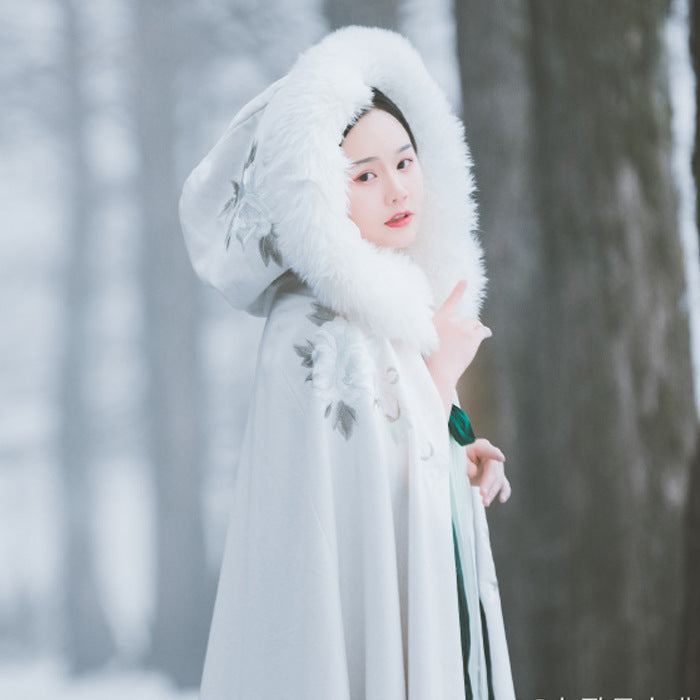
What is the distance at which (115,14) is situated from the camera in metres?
1.72

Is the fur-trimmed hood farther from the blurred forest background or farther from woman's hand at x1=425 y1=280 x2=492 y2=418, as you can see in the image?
the blurred forest background

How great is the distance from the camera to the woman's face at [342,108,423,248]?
93 cm

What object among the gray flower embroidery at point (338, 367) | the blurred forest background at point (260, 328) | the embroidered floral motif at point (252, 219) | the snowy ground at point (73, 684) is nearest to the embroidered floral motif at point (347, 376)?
the gray flower embroidery at point (338, 367)

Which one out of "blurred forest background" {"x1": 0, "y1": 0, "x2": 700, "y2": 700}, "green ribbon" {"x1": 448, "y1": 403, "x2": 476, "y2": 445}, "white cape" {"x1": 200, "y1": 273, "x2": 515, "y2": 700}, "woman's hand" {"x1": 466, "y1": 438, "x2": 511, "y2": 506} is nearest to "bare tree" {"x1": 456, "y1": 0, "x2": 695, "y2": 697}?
"blurred forest background" {"x1": 0, "y1": 0, "x2": 700, "y2": 700}

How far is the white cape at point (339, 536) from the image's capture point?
825mm

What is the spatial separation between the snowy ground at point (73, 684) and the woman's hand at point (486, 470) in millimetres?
989

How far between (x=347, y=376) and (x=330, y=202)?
200mm

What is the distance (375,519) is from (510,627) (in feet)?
2.97

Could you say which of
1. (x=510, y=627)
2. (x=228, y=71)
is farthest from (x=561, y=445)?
(x=228, y=71)

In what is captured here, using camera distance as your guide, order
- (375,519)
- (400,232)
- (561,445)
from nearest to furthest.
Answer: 1. (375,519)
2. (400,232)
3. (561,445)

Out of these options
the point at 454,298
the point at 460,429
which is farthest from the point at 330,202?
the point at 460,429

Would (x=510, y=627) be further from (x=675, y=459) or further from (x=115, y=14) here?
(x=115, y=14)

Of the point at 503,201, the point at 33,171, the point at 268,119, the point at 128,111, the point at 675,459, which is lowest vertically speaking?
the point at 675,459

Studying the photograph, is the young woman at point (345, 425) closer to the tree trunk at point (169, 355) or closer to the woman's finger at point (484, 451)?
the woman's finger at point (484, 451)
